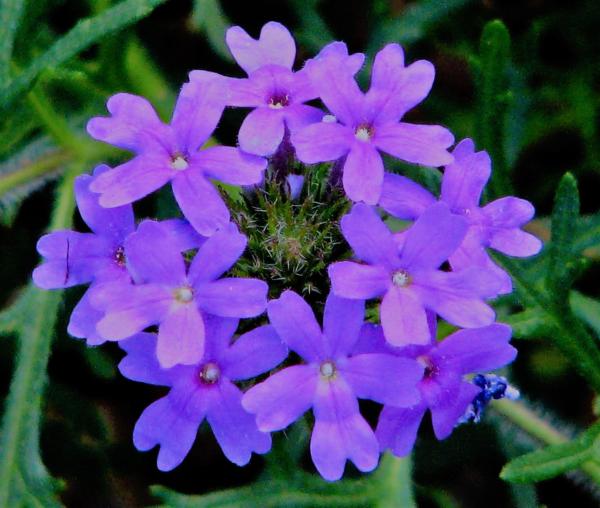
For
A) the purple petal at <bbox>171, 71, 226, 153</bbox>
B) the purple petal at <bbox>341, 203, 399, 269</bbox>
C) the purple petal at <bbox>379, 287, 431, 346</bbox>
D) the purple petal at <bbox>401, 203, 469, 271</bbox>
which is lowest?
the purple petal at <bbox>379, 287, 431, 346</bbox>

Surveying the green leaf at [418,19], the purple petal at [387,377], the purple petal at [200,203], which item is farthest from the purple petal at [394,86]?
the green leaf at [418,19]

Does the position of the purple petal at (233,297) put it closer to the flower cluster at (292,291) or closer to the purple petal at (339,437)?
the flower cluster at (292,291)

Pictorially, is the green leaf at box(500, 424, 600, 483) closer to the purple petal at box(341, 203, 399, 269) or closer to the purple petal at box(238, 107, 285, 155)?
the purple petal at box(341, 203, 399, 269)

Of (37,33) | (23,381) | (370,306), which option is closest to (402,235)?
(370,306)

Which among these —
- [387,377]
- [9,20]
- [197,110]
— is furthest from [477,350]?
[9,20]

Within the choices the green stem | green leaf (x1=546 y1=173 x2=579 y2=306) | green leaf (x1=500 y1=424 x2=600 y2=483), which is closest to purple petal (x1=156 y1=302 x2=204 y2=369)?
green leaf (x1=500 y1=424 x2=600 y2=483)

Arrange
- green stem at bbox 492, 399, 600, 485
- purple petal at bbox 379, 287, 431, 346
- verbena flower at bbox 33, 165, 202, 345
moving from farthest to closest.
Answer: green stem at bbox 492, 399, 600, 485 → verbena flower at bbox 33, 165, 202, 345 → purple petal at bbox 379, 287, 431, 346

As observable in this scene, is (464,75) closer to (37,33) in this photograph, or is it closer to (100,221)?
(37,33)
